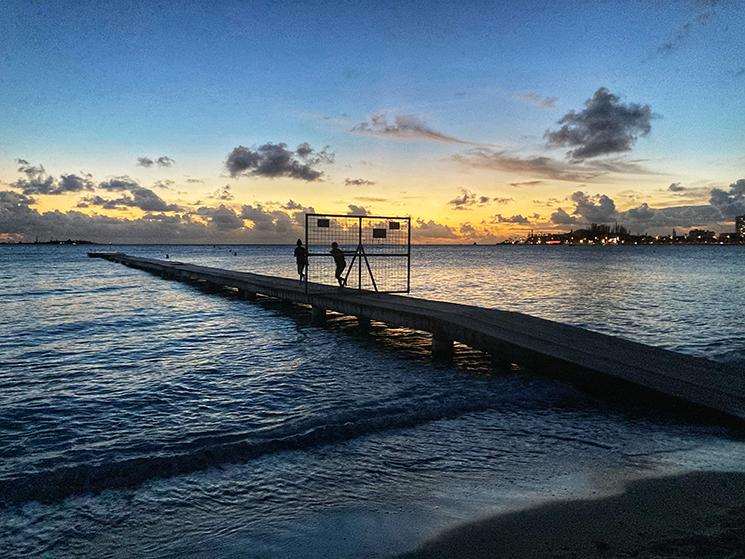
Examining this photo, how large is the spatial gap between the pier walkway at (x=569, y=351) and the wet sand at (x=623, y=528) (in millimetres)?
2598

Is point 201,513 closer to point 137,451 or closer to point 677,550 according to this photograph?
point 137,451

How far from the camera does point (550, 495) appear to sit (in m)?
5.44

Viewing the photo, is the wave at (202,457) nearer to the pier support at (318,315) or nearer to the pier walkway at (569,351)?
the pier walkway at (569,351)

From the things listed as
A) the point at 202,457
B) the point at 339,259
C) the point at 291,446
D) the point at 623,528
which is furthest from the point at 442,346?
the point at 623,528

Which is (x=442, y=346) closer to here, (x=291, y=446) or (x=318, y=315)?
(x=291, y=446)

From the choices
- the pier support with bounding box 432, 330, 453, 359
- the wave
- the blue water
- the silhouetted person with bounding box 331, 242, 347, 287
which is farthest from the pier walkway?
Result: the wave

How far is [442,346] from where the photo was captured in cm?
1348

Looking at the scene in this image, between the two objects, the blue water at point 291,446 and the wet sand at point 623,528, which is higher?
the wet sand at point 623,528

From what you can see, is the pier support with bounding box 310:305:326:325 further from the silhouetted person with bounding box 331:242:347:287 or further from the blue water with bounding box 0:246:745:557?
the blue water with bounding box 0:246:745:557

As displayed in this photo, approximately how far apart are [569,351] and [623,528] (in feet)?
19.2

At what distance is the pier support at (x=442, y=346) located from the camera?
1338cm

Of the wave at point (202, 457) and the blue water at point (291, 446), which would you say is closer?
the blue water at point (291, 446)

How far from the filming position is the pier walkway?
7984 mm

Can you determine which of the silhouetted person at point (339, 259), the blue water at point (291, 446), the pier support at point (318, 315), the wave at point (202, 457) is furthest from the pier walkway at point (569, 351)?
the wave at point (202, 457)
